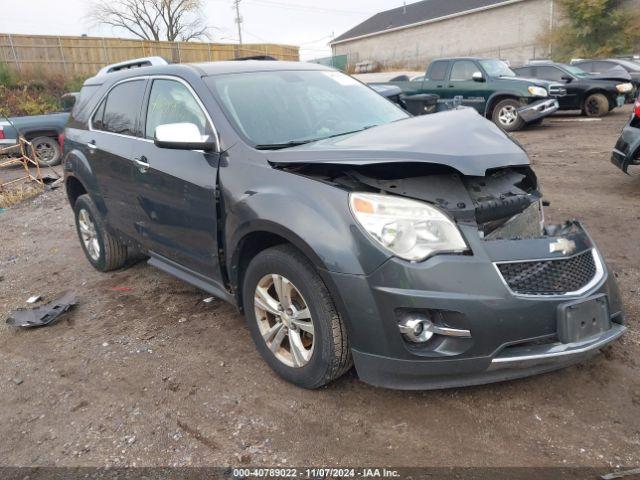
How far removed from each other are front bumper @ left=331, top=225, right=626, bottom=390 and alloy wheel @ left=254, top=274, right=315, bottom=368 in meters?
0.37

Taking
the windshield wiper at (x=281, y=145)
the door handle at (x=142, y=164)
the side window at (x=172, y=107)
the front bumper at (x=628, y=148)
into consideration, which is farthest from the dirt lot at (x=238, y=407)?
the front bumper at (x=628, y=148)

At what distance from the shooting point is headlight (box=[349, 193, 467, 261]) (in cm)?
239

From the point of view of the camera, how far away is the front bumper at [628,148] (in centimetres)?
601

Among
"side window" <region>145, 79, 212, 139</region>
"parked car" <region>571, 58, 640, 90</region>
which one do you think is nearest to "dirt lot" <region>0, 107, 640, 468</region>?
"side window" <region>145, 79, 212, 139</region>

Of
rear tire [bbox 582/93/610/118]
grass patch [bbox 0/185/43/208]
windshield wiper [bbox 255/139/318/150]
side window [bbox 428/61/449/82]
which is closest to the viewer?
windshield wiper [bbox 255/139/318/150]

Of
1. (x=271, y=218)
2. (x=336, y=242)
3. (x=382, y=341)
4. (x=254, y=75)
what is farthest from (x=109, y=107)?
(x=382, y=341)

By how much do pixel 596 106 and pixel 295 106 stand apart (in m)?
13.2

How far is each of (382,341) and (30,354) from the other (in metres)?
2.65

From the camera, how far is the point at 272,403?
2838 millimetres

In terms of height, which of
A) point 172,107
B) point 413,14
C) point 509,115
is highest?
point 413,14

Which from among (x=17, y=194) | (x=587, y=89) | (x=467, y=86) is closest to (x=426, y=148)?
(x=17, y=194)

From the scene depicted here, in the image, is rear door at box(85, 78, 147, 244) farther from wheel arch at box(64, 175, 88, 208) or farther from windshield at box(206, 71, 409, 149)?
windshield at box(206, 71, 409, 149)

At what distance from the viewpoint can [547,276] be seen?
244cm

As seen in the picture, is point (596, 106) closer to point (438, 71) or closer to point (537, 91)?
point (537, 91)
